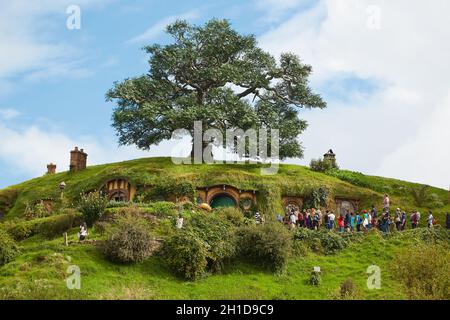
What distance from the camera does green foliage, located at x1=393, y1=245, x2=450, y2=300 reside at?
113 ft

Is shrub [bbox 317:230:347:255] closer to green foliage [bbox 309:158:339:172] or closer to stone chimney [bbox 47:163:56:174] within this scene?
green foliage [bbox 309:158:339:172]

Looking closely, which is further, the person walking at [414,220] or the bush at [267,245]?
the person walking at [414,220]

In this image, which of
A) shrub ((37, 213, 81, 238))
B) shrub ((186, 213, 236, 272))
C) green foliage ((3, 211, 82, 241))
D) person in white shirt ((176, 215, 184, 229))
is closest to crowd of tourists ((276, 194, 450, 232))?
shrub ((186, 213, 236, 272))

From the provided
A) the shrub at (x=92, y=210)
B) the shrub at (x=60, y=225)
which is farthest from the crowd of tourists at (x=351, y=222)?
the shrub at (x=60, y=225)

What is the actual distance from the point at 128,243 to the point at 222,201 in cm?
1555

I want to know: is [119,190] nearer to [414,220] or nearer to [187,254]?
[187,254]

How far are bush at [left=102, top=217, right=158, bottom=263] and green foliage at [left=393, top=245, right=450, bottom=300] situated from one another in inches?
505

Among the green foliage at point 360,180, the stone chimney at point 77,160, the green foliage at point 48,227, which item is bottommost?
the green foliage at point 48,227

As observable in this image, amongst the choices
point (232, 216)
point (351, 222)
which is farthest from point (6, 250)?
point (351, 222)

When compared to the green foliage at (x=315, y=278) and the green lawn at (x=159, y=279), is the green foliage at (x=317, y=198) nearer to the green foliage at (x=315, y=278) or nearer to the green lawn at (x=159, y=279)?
the green lawn at (x=159, y=279)

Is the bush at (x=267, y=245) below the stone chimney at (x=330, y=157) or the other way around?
below

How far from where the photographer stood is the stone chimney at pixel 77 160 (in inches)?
2404

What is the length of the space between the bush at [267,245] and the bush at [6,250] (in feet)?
38.6
